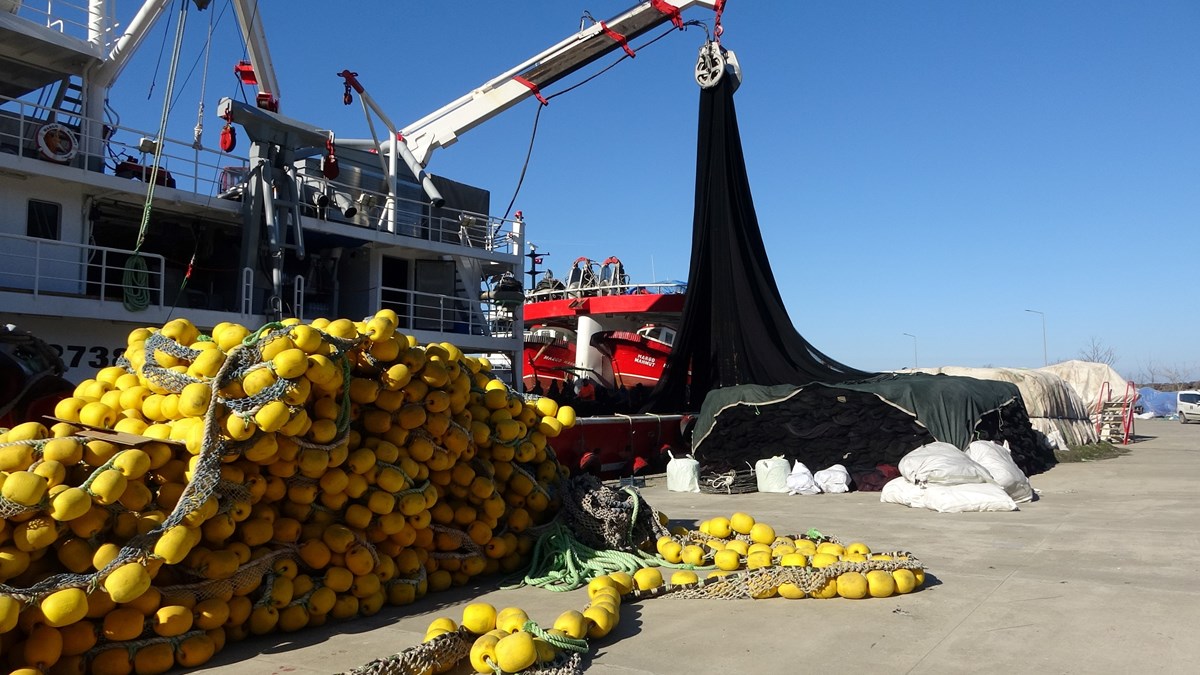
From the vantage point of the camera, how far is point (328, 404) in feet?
15.9

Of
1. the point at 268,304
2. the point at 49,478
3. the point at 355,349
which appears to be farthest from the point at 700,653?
the point at 268,304

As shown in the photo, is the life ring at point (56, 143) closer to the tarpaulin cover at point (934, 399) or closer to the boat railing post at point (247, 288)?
the boat railing post at point (247, 288)

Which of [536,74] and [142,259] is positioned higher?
[536,74]

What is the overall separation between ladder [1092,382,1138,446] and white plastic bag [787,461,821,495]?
14167mm

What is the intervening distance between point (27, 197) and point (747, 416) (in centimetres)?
1104

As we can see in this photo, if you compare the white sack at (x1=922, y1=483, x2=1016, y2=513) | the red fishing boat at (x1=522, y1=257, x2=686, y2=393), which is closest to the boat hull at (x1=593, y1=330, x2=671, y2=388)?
the red fishing boat at (x1=522, y1=257, x2=686, y2=393)

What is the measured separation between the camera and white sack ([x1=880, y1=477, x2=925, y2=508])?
31.0 ft

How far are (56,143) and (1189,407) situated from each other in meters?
41.9

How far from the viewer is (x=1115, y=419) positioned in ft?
73.3

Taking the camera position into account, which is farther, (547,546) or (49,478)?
(547,546)

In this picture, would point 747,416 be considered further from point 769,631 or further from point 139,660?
point 139,660

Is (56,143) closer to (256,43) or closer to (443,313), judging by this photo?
(256,43)

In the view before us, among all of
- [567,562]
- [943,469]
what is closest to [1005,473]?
[943,469]

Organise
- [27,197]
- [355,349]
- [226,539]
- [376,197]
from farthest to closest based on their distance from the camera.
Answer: [376,197]
[27,197]
[355,349]
[226,539]
